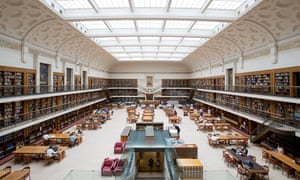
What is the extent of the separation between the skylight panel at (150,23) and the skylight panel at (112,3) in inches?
99.5

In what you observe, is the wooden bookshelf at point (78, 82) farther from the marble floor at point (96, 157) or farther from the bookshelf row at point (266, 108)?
the bookshelf row at point (266, 108)

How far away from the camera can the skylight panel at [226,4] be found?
8.88 metres

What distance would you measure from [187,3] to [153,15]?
1984mm

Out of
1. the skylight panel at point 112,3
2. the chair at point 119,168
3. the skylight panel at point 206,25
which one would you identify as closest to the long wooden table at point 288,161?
the chair at point 119,168

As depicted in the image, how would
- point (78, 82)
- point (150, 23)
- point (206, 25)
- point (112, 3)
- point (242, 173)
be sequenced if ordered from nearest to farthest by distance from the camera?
point (242, 173) < point (112, 3) < point (150, 23) < point (206, 25) < point (78, 82)

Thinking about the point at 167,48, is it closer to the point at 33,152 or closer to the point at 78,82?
the point at 78,82

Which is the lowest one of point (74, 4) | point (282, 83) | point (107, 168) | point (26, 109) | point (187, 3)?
point (107, 168)

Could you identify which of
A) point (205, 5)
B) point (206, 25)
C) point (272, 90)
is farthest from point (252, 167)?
point (206, 25)

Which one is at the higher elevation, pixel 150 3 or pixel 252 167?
pixel 150 3

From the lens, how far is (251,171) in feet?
21.4

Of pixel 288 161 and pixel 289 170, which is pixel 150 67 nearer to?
pixel 288 161

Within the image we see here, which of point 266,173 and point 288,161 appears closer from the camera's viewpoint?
point 266,173

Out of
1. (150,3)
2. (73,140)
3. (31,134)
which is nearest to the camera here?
(150,3)

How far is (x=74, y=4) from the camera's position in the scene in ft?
30.2
